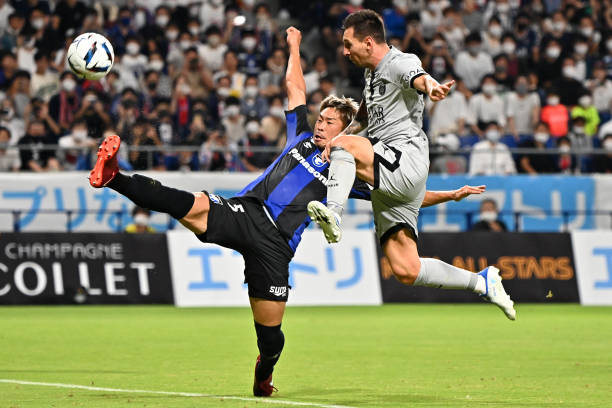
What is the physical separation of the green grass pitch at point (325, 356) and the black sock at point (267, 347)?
0.69 ft

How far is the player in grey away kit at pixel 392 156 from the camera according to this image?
7930 millimetres

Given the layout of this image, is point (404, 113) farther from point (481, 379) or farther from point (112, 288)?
point (112, 288)

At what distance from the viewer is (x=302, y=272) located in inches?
722

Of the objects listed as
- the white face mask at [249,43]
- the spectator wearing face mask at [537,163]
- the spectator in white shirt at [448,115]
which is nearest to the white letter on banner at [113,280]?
the spectator in white shirt at [448,115]

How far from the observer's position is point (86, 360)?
1104 centimetres

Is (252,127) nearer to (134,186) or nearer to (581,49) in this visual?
(581,49)

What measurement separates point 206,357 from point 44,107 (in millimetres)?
10295

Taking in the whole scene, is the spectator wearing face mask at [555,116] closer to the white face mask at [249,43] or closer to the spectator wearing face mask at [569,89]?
the spectator wearing face mask at [569,89]

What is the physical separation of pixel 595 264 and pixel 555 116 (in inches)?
182

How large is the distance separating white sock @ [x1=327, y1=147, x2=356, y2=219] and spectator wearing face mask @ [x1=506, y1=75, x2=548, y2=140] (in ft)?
50.8

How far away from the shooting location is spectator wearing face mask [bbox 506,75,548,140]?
22.9m

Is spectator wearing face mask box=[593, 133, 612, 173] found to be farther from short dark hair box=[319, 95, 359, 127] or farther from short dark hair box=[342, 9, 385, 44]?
short dark hair box=[342, 9, 385, 44]

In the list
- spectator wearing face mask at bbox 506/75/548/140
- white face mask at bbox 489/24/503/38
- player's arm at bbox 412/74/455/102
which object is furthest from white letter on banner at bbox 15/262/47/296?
white face mask at bbox 489/24/503/38

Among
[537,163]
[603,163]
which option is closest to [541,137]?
[537,163]
